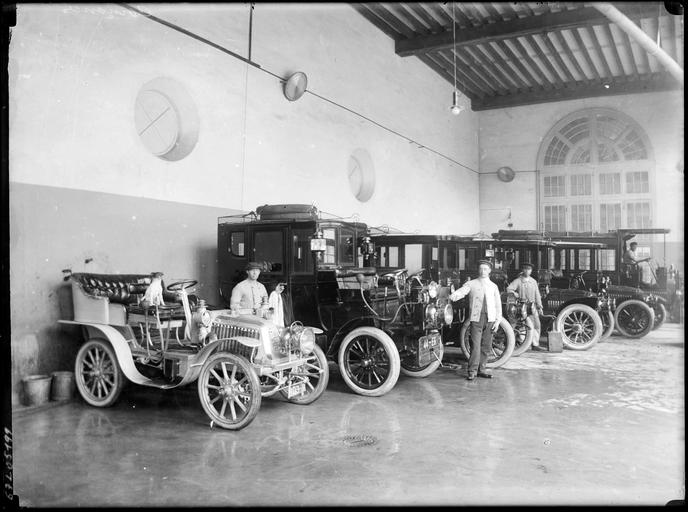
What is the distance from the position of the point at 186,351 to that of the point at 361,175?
5961 mm

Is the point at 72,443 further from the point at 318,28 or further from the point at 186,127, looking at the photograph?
the point at 318,28

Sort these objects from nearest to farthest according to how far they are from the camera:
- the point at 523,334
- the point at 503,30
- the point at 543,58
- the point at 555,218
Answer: the point at 523,334, the point at 503,30, the point at 555,218, the point at 543,58

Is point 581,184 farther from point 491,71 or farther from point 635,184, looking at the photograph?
point 491,71

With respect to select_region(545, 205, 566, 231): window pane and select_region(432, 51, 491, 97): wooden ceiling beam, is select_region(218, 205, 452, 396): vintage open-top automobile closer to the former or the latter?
select_region(545, 205, 566, 231): window pane

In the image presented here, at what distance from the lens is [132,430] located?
408 centimetres

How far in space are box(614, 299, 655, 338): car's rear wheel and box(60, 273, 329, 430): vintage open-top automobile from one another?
614 cm

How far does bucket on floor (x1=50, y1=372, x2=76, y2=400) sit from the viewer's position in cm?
473

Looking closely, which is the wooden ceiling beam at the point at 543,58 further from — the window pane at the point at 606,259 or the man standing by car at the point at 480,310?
the man standing by car at the point at 480,310

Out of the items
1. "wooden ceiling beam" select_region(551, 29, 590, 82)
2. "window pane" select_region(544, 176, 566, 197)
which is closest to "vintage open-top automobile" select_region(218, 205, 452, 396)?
"window pane" select_region(544, 176, 566, 197)

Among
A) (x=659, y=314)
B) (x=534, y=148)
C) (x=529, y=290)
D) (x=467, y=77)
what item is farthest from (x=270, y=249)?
(x=467, y=77)

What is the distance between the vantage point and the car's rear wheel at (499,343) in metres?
6.47

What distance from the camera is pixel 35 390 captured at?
4609 mm

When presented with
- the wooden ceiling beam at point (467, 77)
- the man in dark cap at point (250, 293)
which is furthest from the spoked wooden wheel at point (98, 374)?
the wooden ceiling beam at point (467, 77)

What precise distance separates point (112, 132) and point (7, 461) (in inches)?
139
